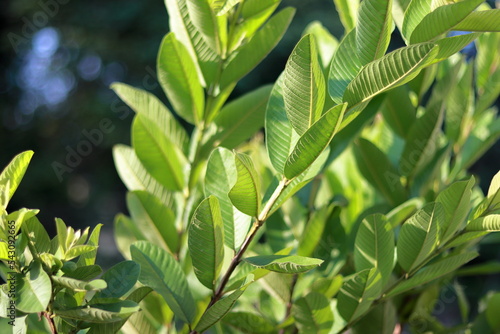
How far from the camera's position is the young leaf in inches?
15.5

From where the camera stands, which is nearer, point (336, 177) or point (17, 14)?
point (336, 177)

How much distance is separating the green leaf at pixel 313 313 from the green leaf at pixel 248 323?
1.4 inches

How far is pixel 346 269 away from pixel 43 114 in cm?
672

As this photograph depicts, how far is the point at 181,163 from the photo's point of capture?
1.46ft

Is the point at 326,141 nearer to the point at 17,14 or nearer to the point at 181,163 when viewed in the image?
the point at 181,163

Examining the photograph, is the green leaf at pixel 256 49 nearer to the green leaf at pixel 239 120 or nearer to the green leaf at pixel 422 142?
the green leaf at pixel 239 120

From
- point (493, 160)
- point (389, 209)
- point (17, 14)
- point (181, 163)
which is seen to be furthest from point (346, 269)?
point (17, 14)

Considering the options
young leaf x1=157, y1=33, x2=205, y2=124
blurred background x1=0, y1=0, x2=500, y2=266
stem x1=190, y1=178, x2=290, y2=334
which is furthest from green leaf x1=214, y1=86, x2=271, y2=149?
blurred background x1=0, y1=0, x2=500, y2=266

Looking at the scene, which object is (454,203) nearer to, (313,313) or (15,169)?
(313,313)

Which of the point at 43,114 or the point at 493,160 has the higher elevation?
the point at 43,114

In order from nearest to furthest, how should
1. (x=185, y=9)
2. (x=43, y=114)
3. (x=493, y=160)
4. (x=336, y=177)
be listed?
(x=185, y=9) < (x=336, y=177) < (x=493, y=160) < (x=43, y=114)

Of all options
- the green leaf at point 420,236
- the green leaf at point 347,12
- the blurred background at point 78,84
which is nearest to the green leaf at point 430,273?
the green leaf at point 420,236

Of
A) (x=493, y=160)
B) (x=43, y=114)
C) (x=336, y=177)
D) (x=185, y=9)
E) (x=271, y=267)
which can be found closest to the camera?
(x=271, y=267)

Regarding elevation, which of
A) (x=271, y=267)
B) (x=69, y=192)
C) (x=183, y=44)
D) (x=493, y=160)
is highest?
(x=183, y=44)
